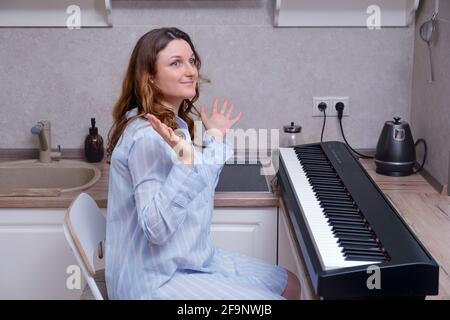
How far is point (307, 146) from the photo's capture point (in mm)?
2377

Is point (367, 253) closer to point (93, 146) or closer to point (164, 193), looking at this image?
point (164, 193)

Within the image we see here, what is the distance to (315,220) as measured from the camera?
163 cm

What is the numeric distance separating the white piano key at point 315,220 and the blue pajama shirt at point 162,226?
227 mm

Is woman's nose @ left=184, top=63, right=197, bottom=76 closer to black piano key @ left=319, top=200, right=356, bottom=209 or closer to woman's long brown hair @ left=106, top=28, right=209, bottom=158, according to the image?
woman's long brown hair @ left=106, top=28, right=209, bottom=158

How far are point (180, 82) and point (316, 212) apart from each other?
0.48 meters

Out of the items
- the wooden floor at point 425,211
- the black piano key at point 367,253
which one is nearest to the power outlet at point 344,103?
the wooden floor at point 425,211

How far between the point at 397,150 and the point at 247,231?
61cm

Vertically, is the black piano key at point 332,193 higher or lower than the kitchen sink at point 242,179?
higher

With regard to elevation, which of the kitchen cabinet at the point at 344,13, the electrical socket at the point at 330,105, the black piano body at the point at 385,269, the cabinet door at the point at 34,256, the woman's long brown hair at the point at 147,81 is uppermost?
the kitchen cabinet at the point at 344,13

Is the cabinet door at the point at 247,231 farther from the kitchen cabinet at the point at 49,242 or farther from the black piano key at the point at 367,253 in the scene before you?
the black piano key at the point at 367,253

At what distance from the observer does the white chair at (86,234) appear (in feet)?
5.40

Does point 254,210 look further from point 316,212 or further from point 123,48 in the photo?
point 123,48

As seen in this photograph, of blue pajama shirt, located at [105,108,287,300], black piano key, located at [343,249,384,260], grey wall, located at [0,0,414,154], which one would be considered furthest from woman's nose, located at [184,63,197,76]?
grey wall, located at [0,0,414,154]

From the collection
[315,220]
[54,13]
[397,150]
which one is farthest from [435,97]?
[54,13]
